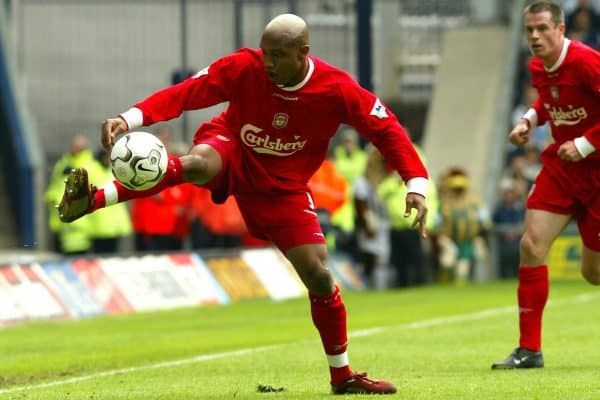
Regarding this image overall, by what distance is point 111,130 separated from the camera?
959cm

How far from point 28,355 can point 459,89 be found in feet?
54.4

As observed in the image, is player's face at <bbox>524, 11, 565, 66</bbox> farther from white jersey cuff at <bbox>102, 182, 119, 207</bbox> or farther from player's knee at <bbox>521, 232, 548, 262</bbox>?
white jersey cuff at <bbox>102, 182, 119, 207</bbox>

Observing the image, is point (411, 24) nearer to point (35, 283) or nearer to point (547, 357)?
point (35, 283)

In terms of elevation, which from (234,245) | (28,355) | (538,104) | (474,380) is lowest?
(234,245)

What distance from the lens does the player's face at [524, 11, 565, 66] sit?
463 inches

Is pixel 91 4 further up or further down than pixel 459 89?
further up

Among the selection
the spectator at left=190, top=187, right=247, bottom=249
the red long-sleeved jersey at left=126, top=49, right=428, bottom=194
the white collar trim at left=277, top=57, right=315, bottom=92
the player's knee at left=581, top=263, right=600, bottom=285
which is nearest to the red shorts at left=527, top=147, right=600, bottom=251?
the player's knee at left=581, top=263, right=600, bottom=285

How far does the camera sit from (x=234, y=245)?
23969 mm

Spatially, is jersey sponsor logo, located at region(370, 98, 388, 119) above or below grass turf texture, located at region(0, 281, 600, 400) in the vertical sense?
above

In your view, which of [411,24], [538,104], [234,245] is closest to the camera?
[538,104]

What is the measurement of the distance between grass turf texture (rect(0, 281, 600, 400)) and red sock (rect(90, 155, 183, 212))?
124 cm

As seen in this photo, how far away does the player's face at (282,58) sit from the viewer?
9.62 meters

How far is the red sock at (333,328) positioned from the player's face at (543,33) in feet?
8.67

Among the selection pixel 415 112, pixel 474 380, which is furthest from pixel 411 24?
pixel 474 380
